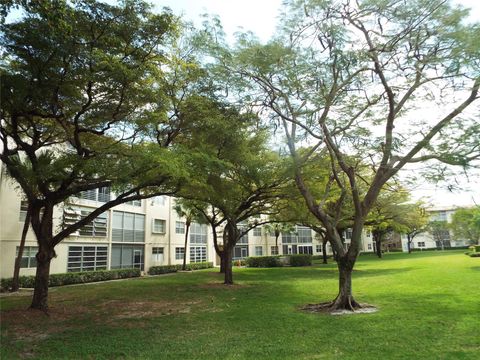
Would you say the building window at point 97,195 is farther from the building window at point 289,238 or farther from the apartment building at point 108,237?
the building window at point 289,238

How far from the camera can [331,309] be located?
1078 cm

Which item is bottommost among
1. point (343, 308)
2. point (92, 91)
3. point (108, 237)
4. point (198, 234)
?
point (343, 308)

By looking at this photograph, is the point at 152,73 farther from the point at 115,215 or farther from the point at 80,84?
the point at 115,215

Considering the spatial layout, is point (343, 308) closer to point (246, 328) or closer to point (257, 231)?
point (246, 328)

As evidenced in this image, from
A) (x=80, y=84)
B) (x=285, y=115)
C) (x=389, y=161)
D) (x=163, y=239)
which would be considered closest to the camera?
(x=80, y=84)

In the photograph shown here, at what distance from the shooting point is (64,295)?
15539 millimetres

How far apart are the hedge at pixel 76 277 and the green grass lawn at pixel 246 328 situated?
6075 mm

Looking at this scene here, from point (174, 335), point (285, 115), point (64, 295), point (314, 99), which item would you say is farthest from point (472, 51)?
point (64, 295)

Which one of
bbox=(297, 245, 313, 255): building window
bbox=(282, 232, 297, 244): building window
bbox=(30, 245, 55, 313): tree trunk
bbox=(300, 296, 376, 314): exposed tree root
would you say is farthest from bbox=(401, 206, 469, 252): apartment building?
bbox=(30, 245, 55, 313): tree trunk

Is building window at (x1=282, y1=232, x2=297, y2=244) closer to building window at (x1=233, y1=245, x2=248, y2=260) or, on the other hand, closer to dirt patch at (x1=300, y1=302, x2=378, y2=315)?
building window at (x1=233, y1=245, x2=248, y2=260)

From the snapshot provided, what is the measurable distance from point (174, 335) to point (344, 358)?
12.4 ft

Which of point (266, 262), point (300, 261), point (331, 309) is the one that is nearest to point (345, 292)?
point (331, 309)

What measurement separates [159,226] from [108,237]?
7.15 m

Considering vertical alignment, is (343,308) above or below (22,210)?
below
